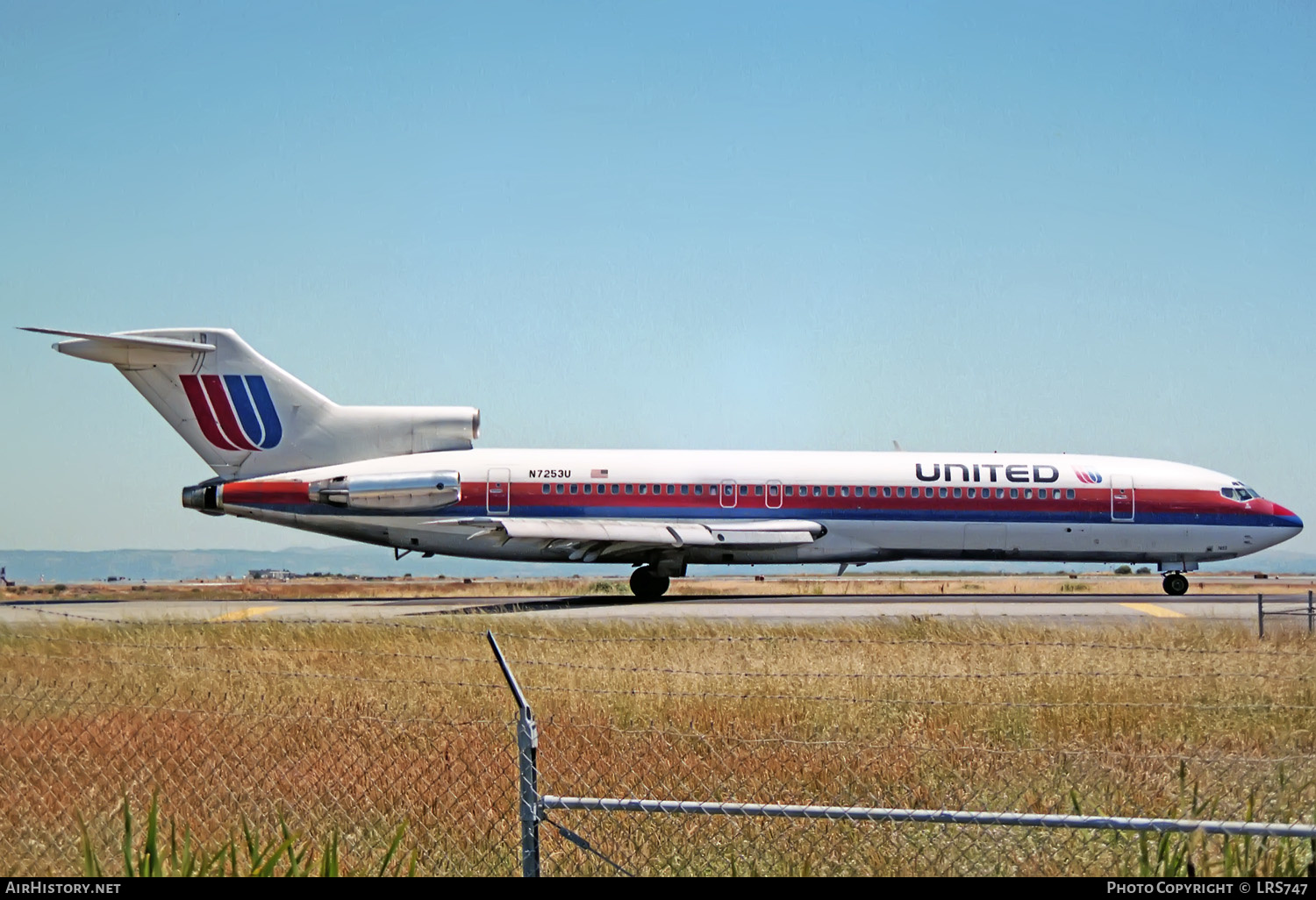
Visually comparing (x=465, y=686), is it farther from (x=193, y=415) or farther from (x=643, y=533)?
(x=193, y=415)

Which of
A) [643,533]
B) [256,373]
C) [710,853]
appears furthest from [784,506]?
[710,853]

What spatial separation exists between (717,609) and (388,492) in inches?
341

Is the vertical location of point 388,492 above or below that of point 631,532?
above

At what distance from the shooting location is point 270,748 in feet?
30.3

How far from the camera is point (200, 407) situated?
Result: 93.0 ft

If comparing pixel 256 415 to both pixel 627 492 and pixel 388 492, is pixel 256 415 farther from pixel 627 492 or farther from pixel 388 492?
pixel 627 492

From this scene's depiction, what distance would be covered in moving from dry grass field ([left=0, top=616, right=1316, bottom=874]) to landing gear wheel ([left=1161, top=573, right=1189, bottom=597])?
16623 mm

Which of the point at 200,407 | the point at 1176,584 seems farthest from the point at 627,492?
the point at 1176,584

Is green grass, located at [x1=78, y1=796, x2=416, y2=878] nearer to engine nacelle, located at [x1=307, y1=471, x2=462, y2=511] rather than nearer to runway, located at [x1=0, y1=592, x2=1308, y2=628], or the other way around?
runway, located at [x1=0, y1=592, x2=1308, y2=628]

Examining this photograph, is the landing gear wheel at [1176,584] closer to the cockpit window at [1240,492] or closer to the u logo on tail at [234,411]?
the cockpit window at [1240,492]

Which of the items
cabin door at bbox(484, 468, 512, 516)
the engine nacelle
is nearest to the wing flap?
cabin door at bbox(484, 468, 512, 516)

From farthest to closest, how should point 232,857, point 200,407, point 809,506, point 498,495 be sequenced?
point 809,506 < point 200,407 < point 498,495 < point 232,857

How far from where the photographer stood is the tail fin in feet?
92.6

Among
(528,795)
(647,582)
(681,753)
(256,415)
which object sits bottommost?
(647,582)
